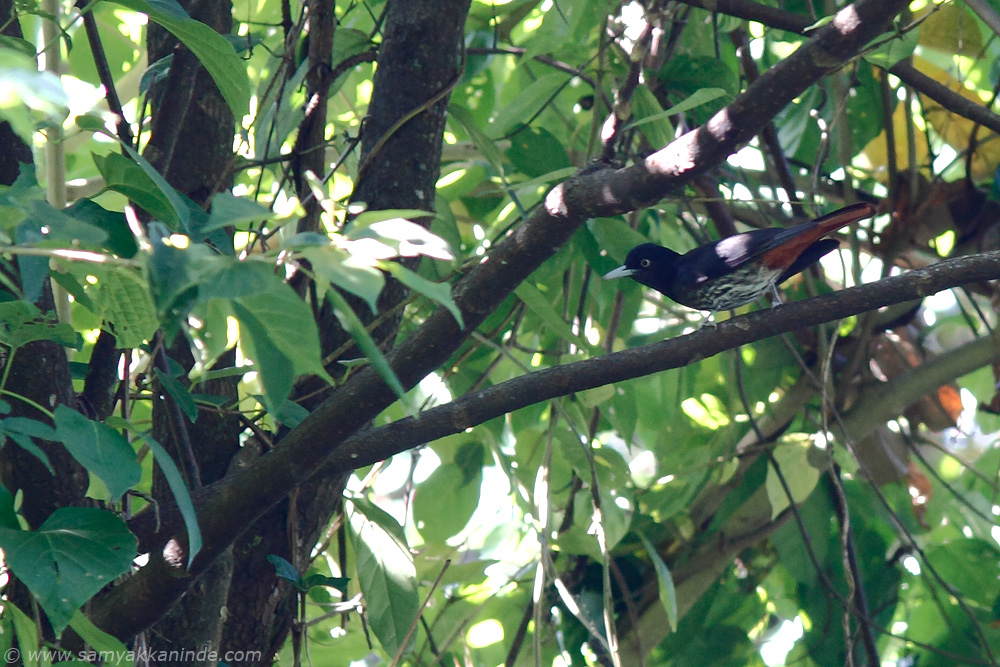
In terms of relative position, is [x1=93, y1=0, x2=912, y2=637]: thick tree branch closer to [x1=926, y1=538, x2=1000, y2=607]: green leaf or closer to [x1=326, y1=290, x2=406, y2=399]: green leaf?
[x1=326, y1=290, x2=406, y2=399]: green leaf

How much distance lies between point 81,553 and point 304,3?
4.95 feet

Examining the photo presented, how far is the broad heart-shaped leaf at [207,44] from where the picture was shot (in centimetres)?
154

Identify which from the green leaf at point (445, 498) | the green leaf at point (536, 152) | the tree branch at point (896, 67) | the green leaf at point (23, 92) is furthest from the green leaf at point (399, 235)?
the green leaf at point (445, 498)

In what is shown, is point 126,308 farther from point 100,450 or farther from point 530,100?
point 530,100

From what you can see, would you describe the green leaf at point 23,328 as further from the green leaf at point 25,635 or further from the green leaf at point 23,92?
the green leaf at point 23,92

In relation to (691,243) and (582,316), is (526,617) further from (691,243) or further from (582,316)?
(691,243)

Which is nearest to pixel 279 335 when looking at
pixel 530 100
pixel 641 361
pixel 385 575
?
pixel 641 361

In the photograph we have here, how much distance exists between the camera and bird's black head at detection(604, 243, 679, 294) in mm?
3164

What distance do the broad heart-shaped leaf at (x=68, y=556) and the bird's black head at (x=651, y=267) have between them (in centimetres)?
190

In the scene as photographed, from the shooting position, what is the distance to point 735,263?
10.6ft

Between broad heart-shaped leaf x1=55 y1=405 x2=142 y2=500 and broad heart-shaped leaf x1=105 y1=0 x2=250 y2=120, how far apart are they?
637 mm

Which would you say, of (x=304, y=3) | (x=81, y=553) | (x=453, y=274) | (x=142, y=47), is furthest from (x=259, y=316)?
(x=142, y=47)

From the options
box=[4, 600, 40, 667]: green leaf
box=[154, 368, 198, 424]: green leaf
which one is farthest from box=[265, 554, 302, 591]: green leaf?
box=[4, 600, 40, 667]: green leaf

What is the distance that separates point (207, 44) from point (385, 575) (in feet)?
4.23
